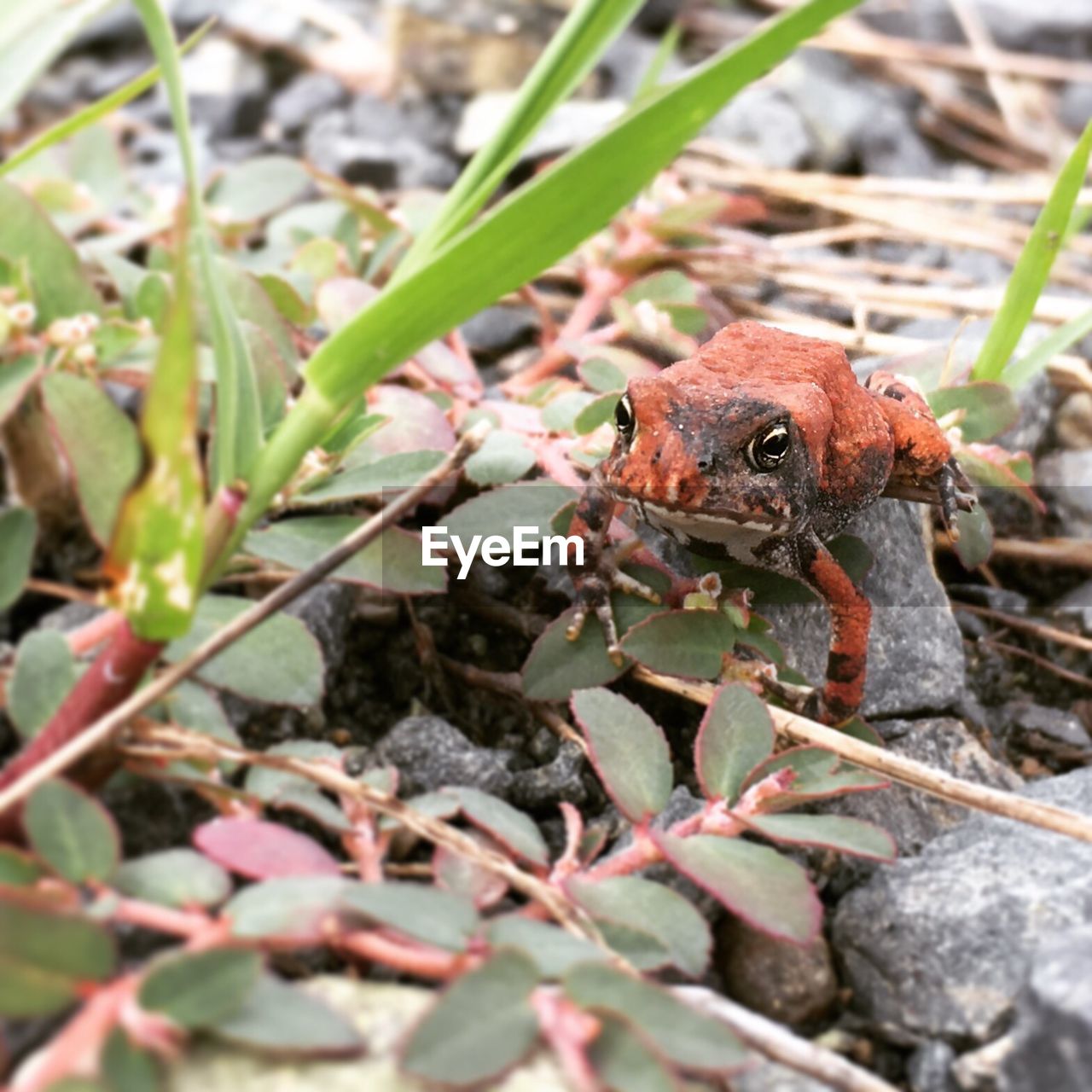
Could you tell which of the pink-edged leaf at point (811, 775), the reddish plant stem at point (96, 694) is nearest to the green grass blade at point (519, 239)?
the reddish plant stem at point (96, 694)

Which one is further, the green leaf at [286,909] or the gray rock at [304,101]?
the gray rock at [304,101]

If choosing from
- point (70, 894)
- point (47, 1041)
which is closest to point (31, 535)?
point (70, 894)

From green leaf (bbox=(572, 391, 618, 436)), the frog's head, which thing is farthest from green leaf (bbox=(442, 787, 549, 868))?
green leaf (bbox=(572, 391, 618, 436))

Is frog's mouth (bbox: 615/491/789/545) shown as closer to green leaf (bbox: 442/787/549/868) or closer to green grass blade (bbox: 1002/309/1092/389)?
green leaf (bbox: 442/787/549/868)

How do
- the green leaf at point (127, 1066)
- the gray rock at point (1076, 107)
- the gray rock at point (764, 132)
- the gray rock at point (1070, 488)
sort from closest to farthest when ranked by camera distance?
1. the green leaf at point (127, 1066)
2. the gray rock at point (1070, 488)
3. the gray rock at point (764, 132)
4. the gray rock at point (1076, 107)

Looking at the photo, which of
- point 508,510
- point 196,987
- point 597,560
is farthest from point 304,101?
point 196,987

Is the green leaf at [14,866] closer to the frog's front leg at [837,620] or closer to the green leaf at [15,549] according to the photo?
the green leaf at [15,549]
